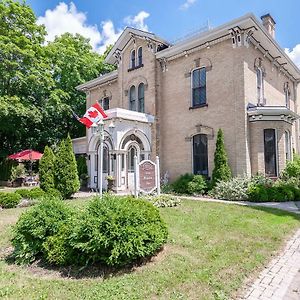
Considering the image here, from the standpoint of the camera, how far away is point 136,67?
1878 cm

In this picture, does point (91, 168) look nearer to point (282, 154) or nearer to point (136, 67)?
point (136, 67)

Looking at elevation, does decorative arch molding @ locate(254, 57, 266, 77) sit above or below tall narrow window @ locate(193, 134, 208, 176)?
above

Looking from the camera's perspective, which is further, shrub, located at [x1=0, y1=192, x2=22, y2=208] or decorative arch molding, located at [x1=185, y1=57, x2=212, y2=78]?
decorative arch molding, located at [x1=185, y1=57, x2=212, y2=78]

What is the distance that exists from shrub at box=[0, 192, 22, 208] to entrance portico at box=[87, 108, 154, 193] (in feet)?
19.0

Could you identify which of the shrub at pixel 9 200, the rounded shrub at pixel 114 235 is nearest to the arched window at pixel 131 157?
the shrub at pixel 9 200

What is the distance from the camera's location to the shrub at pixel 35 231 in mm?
5582

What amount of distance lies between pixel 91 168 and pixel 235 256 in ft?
47.8

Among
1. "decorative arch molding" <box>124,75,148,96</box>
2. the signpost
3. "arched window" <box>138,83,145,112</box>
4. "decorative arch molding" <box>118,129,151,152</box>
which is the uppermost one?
→ "decorative arch molding" <box>124,75,148,96</box>

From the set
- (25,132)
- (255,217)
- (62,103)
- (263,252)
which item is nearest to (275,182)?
(255,217)

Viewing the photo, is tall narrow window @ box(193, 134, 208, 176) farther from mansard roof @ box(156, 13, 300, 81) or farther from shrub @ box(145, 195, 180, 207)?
mansard roof @ box(156, 13, 300, 81)

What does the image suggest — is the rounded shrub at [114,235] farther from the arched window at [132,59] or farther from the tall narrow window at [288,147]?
the arched window at [132,59]

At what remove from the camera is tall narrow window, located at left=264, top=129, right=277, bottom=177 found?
14.8 m

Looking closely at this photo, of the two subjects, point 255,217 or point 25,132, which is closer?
point 255,217

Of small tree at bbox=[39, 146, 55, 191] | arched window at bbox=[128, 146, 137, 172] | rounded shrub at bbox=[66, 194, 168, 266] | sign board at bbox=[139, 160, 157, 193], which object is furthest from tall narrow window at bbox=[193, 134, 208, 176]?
rounded shrub at bbox=[66, 194, 168, 266]
